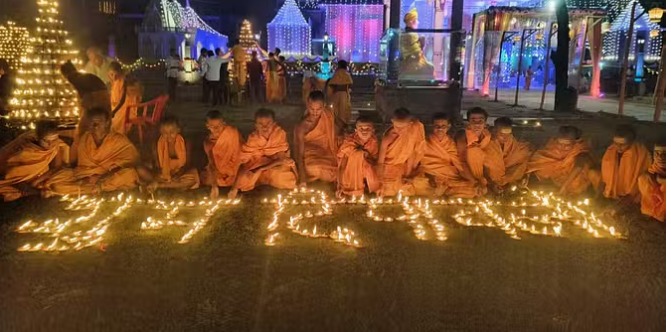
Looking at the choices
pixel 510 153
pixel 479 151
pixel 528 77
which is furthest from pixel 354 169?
pixel 528 77

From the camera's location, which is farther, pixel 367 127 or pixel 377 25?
pixel 377 25

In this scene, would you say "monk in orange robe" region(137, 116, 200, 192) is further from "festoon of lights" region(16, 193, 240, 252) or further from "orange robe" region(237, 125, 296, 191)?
"orange robe" region(237, 125, 296, 191)

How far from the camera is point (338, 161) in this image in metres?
5.38

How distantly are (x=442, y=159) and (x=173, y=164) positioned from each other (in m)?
2.72

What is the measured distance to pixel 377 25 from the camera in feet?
74.9

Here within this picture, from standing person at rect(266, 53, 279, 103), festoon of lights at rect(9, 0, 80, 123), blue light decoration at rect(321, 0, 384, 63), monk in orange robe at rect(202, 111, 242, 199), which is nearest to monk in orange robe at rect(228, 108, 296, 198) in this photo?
monk in orange robe at rect(202, 111, 242, 199)

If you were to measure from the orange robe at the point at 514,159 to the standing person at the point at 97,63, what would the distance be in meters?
5.85

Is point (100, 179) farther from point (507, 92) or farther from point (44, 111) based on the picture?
point (507, 92)

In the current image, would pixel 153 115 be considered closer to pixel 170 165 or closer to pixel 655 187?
pixel 170 165

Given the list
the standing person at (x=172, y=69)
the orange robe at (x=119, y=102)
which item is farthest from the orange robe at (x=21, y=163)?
the standing person at (x=172, y=69)

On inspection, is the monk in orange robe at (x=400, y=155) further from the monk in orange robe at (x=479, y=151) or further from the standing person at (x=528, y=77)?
the standing person at (x=528, y=77)

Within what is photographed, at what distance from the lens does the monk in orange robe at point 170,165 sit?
5371mm

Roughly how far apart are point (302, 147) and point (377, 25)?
1813cm

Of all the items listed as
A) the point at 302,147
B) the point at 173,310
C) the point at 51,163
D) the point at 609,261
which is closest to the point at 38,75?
the point at 51,163
